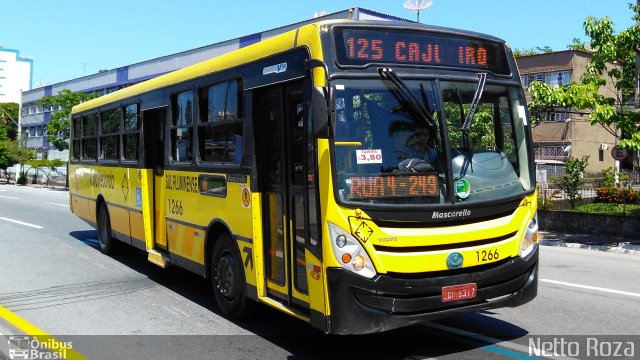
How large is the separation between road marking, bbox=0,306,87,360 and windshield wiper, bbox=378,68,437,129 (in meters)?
3.80

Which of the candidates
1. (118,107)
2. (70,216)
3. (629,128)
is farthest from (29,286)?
(629,128)

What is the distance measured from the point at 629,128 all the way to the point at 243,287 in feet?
39.0

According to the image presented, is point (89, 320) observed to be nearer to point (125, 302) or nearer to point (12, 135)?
point (125, 302)

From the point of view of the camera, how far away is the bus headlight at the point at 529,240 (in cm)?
548

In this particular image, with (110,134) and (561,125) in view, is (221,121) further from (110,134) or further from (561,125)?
(561,125)

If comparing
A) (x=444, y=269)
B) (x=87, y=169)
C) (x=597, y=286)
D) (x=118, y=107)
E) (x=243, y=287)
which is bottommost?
(x=597, y=286)

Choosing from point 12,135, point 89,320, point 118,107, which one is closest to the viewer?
point 89,320

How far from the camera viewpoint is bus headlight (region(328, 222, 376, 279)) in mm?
4793

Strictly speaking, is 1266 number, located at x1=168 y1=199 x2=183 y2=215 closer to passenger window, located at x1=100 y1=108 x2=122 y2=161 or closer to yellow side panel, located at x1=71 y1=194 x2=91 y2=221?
passenger window, located at x1=100 y1=108 x2=122 y2=161

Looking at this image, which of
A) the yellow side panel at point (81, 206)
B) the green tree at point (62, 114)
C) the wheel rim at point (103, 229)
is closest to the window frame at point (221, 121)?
the wheel rim at point (103, 229)

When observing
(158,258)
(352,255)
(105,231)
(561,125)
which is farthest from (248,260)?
(561,125)

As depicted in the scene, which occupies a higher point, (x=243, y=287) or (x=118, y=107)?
(x=118, y=107)

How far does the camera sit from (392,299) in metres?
4.85

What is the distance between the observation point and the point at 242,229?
6.39 metres
